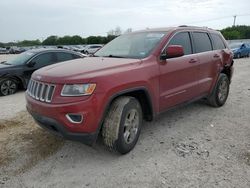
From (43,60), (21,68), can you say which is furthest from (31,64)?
(43,60)

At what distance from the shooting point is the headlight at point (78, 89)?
3.40 metres

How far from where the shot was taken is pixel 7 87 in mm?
8648

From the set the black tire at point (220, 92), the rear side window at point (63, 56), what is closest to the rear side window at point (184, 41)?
the black tire at point (220, 92)

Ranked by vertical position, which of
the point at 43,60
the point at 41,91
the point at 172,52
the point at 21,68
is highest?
the point at 172,52

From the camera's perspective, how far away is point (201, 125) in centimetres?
525

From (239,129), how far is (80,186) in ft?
10.5

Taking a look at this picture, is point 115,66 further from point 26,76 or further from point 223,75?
point 26,76

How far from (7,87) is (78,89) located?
6.12m

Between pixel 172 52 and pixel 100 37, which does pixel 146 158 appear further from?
pixel 100 37

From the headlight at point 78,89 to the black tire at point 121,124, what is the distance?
0.50 metres

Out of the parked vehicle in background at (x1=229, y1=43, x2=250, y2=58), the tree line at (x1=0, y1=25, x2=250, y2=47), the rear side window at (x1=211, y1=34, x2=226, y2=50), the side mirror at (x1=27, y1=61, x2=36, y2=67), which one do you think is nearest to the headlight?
the rear side window at (x1=211, y1=34, x2=226, y2=50)

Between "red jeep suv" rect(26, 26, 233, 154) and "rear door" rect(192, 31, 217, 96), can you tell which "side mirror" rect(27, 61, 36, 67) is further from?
"rear door" rect(192, 31, 217, 96)

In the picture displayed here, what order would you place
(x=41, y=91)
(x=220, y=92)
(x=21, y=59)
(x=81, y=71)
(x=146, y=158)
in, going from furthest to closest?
(x=21, y=59) → (x=220, y=92) → (x=146, y=158) → (x=41, y=91) → (x=81, y=71)

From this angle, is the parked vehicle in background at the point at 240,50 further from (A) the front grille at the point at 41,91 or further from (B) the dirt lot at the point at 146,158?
(A) the front grille at the point at 41,91
